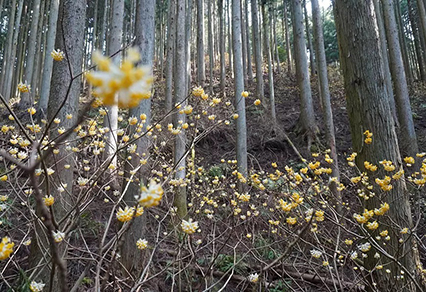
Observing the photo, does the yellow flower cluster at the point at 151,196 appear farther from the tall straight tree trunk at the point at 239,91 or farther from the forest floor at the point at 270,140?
the tall straight tree trunk at the point at 239,91

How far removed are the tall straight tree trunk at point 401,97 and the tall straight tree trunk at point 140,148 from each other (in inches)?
247

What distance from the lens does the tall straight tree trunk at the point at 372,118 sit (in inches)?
82.7

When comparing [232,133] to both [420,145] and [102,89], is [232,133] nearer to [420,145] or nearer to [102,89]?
[420,145]

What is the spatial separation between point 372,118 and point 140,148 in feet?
8.11

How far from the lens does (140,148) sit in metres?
3.31

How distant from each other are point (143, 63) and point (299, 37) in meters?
6.06

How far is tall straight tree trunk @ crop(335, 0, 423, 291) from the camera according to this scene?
210 centimetres

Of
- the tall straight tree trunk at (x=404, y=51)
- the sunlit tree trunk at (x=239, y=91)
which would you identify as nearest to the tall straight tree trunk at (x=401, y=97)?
the sunlit tree trunk at (x=239, y=91)

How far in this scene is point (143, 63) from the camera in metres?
3.57

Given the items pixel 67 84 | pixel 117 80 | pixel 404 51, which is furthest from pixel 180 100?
pixel 404 51

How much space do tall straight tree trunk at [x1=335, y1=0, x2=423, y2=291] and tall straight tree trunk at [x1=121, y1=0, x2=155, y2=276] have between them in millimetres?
2133

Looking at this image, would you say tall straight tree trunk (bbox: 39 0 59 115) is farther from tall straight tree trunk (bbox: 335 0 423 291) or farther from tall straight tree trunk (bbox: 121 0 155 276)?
tall straight tree trunk (bbox: 335 0 423 291)

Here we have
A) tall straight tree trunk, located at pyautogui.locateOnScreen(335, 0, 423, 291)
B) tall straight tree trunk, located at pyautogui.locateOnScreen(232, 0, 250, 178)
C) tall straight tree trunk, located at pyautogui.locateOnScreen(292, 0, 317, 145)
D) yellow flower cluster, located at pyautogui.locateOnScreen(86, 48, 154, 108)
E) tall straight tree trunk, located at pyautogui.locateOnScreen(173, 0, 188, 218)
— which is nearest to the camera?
yellow flower cluster, located at pyautogui.locateOnScreen(86, 48, 154, 108)

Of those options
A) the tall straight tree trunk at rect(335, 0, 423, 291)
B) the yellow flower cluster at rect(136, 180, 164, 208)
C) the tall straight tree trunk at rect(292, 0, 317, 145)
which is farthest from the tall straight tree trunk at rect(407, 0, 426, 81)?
the yellow flower cluster at rect(136, 180, 164, 208)
